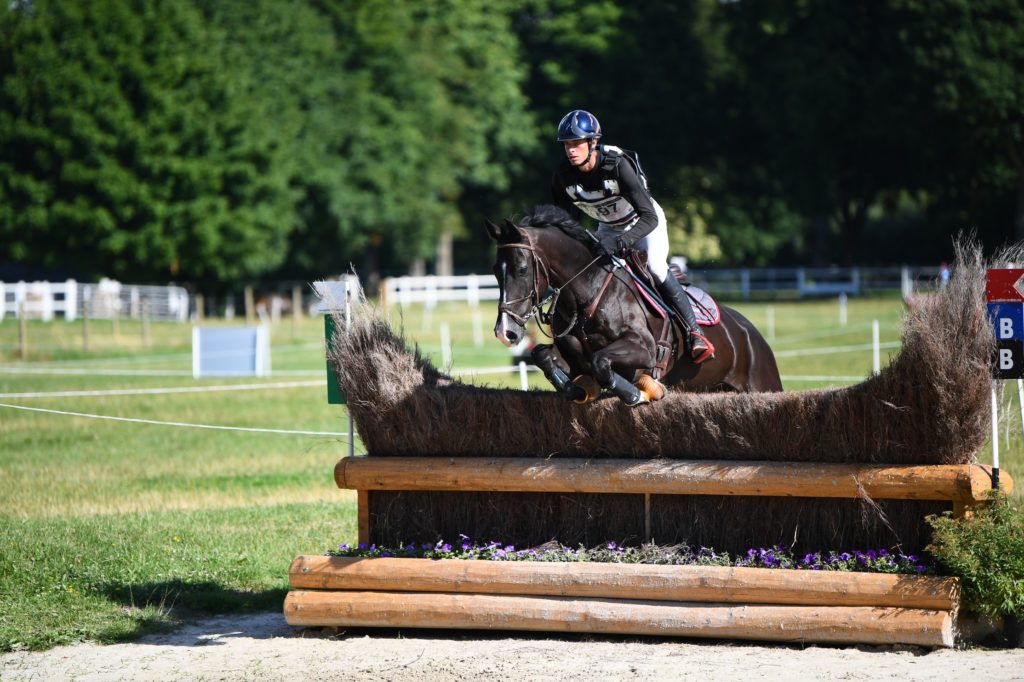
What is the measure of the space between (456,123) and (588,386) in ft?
166

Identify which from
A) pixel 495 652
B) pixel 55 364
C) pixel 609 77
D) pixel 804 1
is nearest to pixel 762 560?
pixel 495 652

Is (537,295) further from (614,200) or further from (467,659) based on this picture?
(467,659)

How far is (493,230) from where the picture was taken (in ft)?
22.1

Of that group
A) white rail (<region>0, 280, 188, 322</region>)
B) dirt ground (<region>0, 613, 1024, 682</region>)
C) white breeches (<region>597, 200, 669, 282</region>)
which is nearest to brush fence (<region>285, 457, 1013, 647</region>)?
dirt ground (<region>0, 613, 1024, 682</region>)

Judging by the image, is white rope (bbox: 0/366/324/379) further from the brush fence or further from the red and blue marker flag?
the red and blue marker flag

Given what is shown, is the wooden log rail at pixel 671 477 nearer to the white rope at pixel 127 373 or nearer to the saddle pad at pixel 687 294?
the saddle pad at pixel 687 294

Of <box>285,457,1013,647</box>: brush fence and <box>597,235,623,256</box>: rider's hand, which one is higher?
<box>597,235,623,256</box>: rider's hand

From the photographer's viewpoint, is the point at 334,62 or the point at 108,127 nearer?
the point at 108,127

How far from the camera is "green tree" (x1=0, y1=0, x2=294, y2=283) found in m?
40.1

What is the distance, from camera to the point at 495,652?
629cm

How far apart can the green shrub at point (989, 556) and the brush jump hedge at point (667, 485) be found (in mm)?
120

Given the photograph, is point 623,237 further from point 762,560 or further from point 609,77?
point 609,77

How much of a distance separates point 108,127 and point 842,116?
26.9 metres

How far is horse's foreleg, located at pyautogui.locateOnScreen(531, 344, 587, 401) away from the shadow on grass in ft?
7.90
